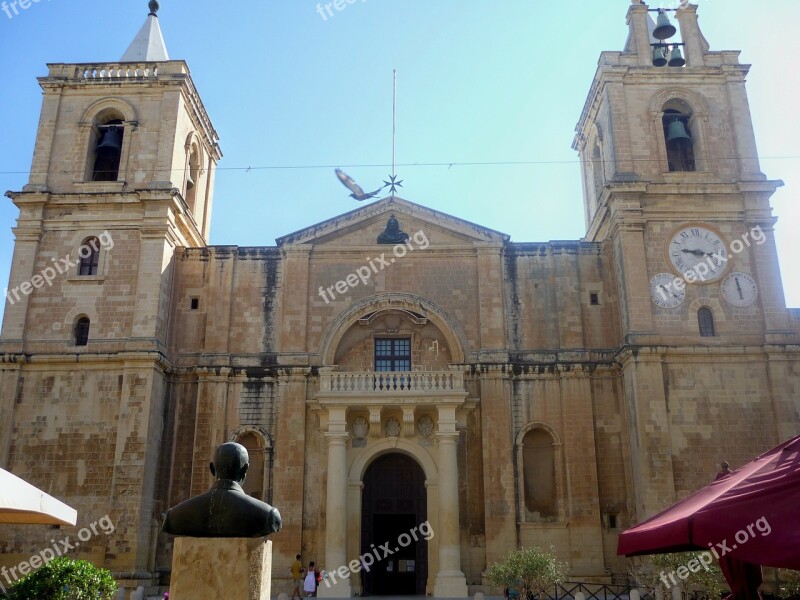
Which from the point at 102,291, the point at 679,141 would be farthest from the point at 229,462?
the point at 679,141

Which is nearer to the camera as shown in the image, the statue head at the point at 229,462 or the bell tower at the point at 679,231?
the statue head at the point at 229,462

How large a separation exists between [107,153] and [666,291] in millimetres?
19541

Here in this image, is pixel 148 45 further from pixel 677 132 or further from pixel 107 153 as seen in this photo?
pixel 677 132

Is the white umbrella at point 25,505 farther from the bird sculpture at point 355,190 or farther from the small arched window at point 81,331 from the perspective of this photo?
the bird sculpture at point 355,190

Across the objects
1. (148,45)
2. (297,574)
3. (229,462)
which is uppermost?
(148,45)

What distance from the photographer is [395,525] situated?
2423 cm

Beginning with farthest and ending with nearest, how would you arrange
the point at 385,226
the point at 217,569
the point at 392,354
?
the point at 385,226
the point at 392,354
the point at 217,569

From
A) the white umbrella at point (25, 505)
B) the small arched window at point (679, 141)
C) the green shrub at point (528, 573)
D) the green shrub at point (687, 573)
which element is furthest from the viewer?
the small arched window at point (679, 141)

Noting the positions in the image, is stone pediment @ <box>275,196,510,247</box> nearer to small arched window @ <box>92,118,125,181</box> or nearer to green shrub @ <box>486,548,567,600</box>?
small arched window @ <box>92,118,125,181</box>

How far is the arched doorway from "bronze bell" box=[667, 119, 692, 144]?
14033 millimetres

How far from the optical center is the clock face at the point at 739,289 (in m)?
24.3

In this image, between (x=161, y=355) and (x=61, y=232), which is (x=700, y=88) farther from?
(x=61, y=232)

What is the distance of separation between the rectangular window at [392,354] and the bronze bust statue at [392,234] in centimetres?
337

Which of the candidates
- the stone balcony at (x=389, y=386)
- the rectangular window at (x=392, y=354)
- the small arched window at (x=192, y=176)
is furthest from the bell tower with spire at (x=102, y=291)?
the rectangular window at (x=392, y=354)
